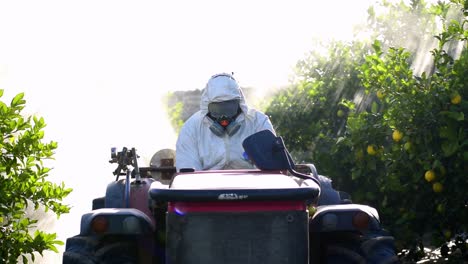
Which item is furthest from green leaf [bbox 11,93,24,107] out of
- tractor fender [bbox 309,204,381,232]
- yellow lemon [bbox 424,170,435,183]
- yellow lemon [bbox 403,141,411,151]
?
yellow lemon [bbox 424,170,435,183]

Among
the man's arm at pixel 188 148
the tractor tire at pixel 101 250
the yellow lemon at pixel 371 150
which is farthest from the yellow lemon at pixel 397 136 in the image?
the tractor tire at pixel 101 250

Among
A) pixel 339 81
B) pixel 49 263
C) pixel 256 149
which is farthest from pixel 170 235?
pixel 339 81

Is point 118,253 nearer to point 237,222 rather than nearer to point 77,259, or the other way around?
point 77,259

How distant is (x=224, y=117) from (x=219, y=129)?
4.3 inches

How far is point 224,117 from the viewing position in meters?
8.11

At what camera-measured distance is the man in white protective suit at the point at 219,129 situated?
800 cm

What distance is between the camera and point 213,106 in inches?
321

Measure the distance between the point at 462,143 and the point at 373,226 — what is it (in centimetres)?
261

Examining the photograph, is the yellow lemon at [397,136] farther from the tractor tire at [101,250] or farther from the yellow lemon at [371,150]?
the tractor tire at [101,250]

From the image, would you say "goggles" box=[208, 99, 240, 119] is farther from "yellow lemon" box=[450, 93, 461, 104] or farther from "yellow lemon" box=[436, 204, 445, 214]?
"yellow lemon" box=[436, 204, 445, 214]

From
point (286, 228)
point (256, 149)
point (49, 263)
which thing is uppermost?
point (256, 149)

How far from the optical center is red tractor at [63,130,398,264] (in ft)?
18.3

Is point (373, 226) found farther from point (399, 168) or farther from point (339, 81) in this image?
point (339, 81)

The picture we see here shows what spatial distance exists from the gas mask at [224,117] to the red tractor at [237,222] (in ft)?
4.10
